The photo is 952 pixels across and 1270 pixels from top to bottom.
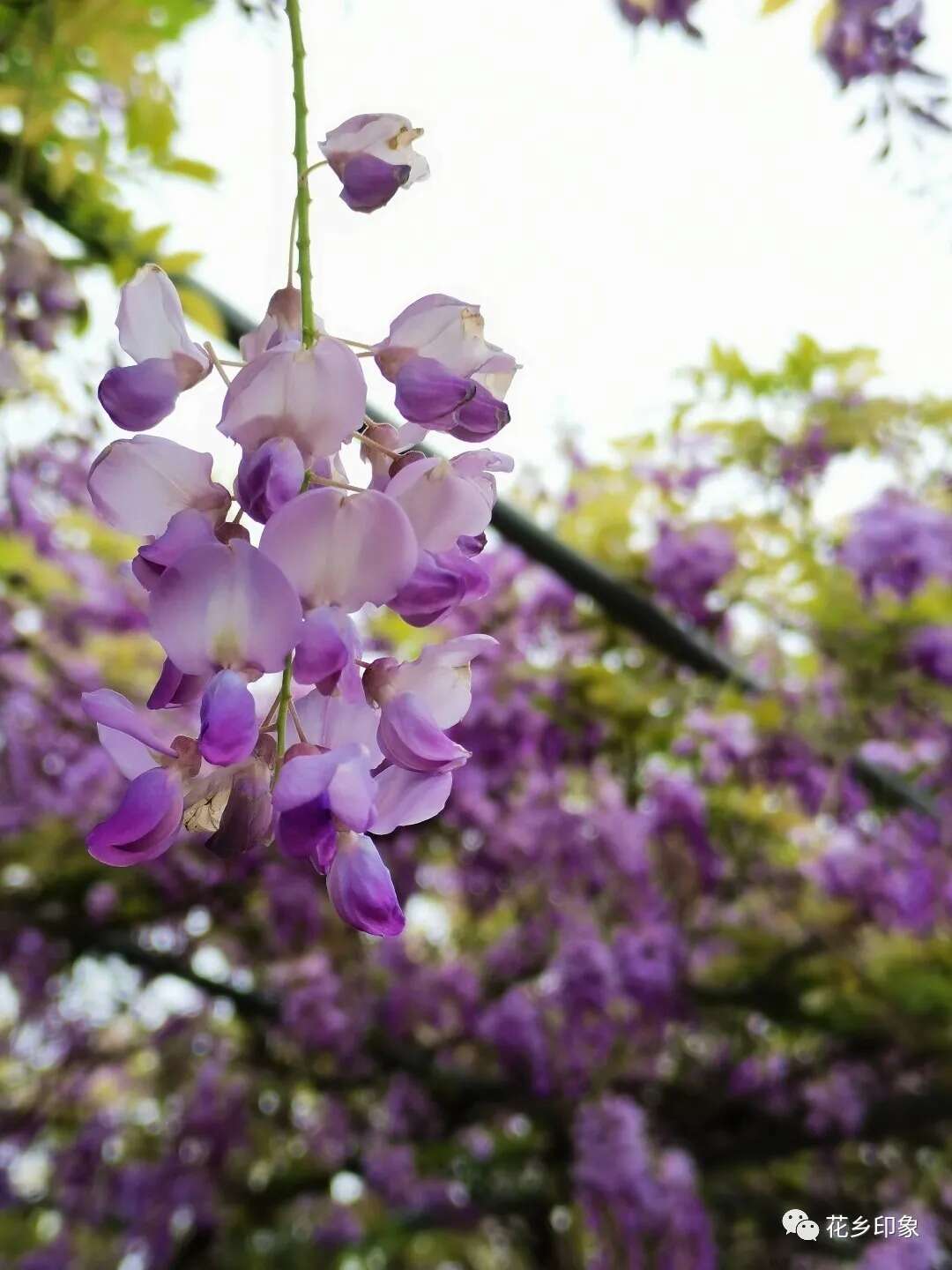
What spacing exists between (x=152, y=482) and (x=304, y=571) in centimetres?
7

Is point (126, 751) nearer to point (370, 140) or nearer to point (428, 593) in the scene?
point (428, 593)

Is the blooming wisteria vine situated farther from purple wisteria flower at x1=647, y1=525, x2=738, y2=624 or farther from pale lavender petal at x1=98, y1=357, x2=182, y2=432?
purple wisteria flower at x1=647, y1=525, x2=738, y2=624

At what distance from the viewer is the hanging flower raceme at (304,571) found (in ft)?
1.14

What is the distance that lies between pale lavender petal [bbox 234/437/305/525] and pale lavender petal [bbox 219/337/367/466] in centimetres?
1

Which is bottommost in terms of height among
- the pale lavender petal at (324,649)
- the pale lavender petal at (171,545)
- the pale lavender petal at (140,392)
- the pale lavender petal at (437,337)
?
the pale lavender petal at (324,649)

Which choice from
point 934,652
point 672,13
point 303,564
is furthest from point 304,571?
point 934,652

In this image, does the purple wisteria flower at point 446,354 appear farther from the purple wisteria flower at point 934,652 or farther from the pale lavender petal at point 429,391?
the purple wisteria flower at point 934,652

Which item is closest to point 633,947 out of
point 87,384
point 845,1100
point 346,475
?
point 845,1100

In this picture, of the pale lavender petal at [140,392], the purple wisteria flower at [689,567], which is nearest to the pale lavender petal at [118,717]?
the pale lavender petal at [140,392]

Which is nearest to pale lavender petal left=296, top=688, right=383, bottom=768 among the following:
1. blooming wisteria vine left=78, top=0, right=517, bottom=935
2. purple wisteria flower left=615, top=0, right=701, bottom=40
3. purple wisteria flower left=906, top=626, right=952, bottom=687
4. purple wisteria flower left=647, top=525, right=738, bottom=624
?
blooming wisteria vine left=78, top=0, right=517, bottom=935

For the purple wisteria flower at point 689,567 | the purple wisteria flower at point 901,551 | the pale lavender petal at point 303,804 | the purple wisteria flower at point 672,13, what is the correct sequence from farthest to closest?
the purple wisteria flower at point 689,567, the purple wisteria flower at point 901,551, the purple wisteria flower at point 672,13, the pale lavender petal at point 303,804

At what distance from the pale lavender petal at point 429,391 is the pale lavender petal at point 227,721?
123 mm

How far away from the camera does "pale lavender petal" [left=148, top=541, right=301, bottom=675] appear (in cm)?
34

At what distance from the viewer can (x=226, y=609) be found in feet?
1.13
